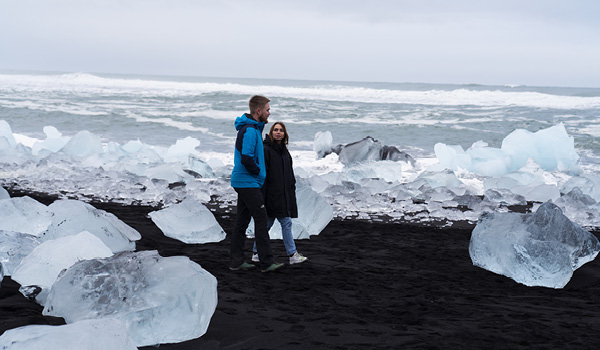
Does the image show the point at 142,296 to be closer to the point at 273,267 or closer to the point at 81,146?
the point at 273,267

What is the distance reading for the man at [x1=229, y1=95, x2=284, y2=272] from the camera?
216 inches

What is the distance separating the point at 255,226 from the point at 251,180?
45 centimetres

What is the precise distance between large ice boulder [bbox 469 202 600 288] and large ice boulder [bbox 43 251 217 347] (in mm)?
Answer: 3097

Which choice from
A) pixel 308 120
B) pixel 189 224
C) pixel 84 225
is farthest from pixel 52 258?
pixel 308 120

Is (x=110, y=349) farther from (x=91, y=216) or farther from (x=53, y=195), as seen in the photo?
(x=53, y=195)

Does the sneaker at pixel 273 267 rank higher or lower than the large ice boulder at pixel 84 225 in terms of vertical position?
lower

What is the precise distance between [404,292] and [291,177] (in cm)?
158

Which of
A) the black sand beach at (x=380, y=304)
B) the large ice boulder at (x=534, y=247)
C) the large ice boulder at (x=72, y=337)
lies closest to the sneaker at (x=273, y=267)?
the black sand beach at (x=380, y=304)

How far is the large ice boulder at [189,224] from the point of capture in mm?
7105

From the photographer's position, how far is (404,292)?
17.1 ft

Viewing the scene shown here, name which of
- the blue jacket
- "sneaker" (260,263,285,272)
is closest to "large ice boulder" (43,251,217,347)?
the blue jacket

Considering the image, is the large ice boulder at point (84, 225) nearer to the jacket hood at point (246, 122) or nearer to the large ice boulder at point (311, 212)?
the jacket hood at point (246, 122)

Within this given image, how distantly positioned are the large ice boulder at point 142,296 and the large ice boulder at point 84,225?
5.62ft

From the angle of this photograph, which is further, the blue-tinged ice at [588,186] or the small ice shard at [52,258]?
the blue-tinged ice at [588,186]
